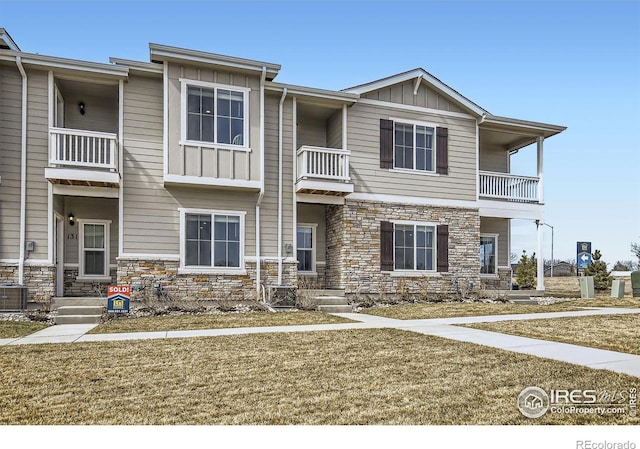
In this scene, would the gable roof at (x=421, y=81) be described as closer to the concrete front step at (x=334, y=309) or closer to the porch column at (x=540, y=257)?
the porch column at (x=540, y=257)

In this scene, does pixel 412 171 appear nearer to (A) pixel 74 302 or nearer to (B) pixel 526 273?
(A) pixel 74 302

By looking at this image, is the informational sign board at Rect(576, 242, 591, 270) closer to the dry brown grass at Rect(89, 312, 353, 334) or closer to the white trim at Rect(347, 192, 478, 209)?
the white trim at Rect(347, 192, 478, 209)

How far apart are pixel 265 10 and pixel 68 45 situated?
22.7 ft

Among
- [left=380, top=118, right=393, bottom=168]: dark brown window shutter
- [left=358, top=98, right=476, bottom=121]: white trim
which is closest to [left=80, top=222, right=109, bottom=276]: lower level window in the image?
[left=380, top=118, right=393, bottom=168]: dark brown window shutter

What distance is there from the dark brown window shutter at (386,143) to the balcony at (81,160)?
26.0 ft

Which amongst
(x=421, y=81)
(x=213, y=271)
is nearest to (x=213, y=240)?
(x=213, y=271)

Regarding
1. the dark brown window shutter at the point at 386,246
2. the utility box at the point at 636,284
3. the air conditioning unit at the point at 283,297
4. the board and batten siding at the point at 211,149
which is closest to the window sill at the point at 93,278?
the board and batten siding at the point at 211,149

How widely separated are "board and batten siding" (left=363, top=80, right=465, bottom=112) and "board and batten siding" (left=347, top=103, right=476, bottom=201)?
324 mm

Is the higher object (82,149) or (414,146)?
(414,146)

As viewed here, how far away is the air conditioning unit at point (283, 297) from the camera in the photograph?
537 inches

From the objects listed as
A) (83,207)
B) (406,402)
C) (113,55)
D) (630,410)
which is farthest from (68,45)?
(630,410)

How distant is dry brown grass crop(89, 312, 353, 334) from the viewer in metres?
9.80

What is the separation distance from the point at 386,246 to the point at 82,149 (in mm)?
9166

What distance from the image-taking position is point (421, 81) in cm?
1633
